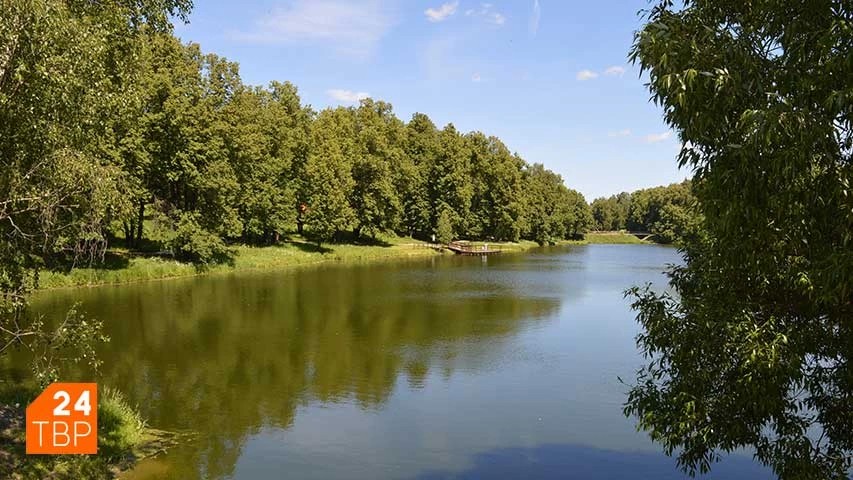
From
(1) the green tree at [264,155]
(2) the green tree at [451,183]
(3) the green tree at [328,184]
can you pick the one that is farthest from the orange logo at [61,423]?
(2) the green tree at [451,183]

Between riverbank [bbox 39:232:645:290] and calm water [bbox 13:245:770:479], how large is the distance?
2.19 meters

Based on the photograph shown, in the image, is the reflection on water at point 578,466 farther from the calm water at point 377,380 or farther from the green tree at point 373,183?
the green tree at point 373,183

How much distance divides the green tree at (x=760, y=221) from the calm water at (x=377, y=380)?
5928 mm

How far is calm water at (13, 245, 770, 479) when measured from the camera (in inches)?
584

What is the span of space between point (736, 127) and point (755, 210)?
3.31 feet

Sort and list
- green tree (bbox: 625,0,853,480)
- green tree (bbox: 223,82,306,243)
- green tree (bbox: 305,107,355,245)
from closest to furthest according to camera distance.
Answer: green tree (bbox: 625,0,853,480) → green tree (bbox: 223,82,306,243) → green tree (bbox: 305,107,355,245)

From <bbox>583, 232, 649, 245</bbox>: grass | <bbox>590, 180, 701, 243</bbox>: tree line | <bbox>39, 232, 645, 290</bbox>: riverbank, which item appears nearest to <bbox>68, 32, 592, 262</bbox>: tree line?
<bbox>39, 232, 645, 290</bbox>: riverbank

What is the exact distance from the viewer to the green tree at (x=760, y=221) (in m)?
6.86

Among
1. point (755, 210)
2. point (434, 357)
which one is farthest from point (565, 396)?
point (755, 210)

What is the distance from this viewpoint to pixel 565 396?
20.1 m

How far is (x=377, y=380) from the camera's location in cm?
2173

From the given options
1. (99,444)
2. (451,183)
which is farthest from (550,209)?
(99,444)

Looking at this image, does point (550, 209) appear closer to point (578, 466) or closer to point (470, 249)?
point (470, 249)

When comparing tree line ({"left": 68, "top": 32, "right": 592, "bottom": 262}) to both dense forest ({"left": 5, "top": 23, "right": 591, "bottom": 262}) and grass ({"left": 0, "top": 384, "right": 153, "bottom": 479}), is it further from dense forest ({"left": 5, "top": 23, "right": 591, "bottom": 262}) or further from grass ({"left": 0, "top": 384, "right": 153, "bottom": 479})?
grass ({"left": 0, "top": 384, "right": 153, "bottom": 479})
